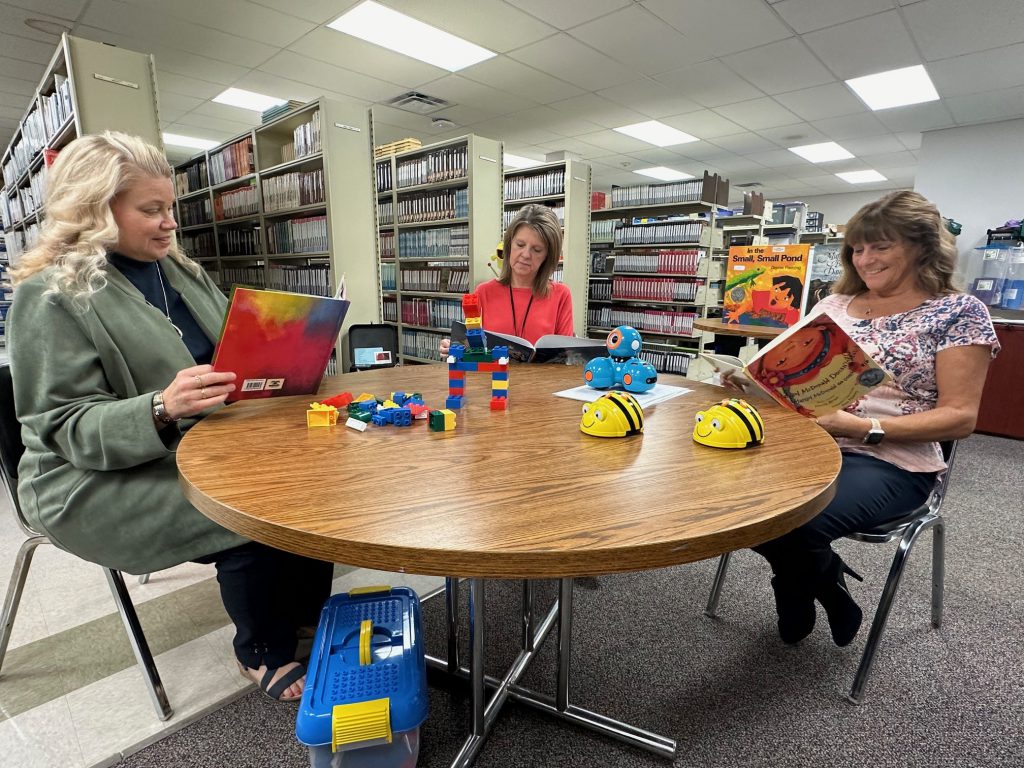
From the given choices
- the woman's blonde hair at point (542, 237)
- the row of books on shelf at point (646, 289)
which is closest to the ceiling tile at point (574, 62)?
the row of books on shelf at point (646, 289)

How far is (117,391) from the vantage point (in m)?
1.04

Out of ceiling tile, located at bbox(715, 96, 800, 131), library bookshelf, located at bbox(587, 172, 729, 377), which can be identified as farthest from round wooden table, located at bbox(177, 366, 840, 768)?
ceiling tile, located at bbox(715, 96, 800, 131)

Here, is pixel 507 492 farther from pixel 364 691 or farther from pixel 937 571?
pixel 937 571

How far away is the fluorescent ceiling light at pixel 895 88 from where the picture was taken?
450 centimetres

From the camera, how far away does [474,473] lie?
29.4 inches

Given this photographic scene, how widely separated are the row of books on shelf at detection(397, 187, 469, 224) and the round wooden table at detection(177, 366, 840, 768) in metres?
3.04

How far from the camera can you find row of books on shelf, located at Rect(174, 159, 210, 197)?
4627mm

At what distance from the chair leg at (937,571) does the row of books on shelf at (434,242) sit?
3171mm

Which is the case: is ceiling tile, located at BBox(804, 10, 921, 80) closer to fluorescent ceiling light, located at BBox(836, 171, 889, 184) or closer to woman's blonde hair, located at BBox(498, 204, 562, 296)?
woman's blonde hair, located at BBox(498, 204, 562, 296)

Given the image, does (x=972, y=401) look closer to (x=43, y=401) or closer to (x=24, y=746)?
(x=43, y=401)

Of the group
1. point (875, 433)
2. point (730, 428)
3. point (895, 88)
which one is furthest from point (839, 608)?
point (895, 88)

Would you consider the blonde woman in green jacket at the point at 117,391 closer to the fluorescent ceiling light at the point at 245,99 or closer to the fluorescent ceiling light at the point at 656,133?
the fluorescent ceiling light at the point at 245,99

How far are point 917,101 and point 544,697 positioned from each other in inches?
256

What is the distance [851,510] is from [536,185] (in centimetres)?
399
